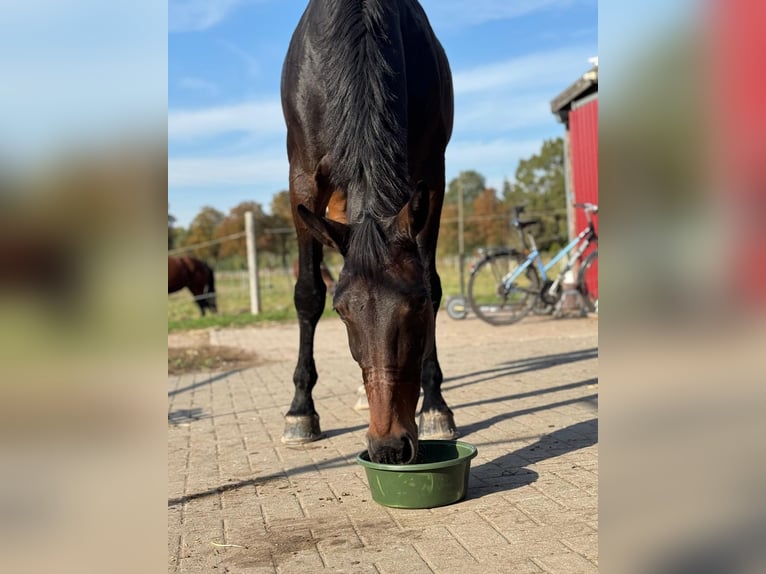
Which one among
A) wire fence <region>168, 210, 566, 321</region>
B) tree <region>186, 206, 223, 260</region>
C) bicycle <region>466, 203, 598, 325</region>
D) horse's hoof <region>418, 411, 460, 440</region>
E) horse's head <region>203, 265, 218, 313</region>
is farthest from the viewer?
tree <region>186, 206, 223, 260</region>

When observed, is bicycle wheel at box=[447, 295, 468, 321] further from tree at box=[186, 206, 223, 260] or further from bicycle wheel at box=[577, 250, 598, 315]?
tree at box=[186, 206, 223, 260]

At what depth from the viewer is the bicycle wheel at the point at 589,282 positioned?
1121 cm

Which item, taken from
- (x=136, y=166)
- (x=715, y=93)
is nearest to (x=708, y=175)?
(x=715, y=93)

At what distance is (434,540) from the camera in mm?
2699

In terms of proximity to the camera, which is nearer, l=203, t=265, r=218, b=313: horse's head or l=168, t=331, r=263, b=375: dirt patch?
l=168, t=331, r=263, b=375: dirt patch

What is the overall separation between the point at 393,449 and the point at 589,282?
36.0ft

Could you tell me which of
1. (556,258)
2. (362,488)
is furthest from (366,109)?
(556,258)

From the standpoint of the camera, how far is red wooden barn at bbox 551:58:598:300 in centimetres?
1295

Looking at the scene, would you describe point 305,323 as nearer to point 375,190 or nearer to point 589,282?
point 375,190

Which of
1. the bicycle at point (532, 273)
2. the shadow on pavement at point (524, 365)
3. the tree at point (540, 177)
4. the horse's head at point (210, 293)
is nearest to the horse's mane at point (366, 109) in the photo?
the shadow on pavement at point (524, 365)

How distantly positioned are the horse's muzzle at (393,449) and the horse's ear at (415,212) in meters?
0.86

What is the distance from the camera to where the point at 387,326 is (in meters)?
2.65

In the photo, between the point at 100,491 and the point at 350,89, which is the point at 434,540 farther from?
the point at 350,89

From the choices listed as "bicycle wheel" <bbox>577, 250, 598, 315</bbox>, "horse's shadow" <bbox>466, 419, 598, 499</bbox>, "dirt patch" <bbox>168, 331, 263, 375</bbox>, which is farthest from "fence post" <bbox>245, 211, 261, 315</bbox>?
"horse's shadow" <bbox>466, 419, 598, 499</bbox>
